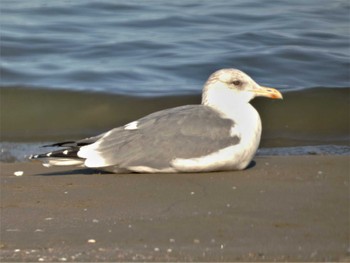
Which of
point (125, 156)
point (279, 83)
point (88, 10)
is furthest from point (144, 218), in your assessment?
point (88, 10)

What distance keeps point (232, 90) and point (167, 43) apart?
17.8 ft

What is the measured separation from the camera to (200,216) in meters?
5.79

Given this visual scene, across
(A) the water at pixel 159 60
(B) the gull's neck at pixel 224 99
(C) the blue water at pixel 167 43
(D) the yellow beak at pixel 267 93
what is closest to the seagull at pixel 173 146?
(B) the gull's neck at pixel 224 99

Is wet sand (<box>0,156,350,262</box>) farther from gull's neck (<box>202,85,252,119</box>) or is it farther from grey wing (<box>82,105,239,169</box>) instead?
gull's neck (<box>202,85,252,119</box>)

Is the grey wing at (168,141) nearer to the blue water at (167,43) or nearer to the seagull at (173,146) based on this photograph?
the seagull at (173,146)

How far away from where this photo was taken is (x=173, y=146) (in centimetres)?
690

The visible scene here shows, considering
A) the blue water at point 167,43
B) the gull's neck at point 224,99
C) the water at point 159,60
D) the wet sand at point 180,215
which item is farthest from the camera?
the blue water at point 167,43

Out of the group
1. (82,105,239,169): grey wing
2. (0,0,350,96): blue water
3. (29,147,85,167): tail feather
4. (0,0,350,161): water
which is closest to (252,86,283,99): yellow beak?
(82,105,239,169): grey wing

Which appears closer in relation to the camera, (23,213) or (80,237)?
(80,237)

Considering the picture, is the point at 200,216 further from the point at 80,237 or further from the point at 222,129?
the point at 222,129

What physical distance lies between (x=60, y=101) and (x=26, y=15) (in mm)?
3939

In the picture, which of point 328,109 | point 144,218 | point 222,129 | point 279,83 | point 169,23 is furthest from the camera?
point 169,23

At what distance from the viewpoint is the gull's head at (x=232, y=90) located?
7.30 metres

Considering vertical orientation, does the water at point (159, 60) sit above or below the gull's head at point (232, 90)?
below
